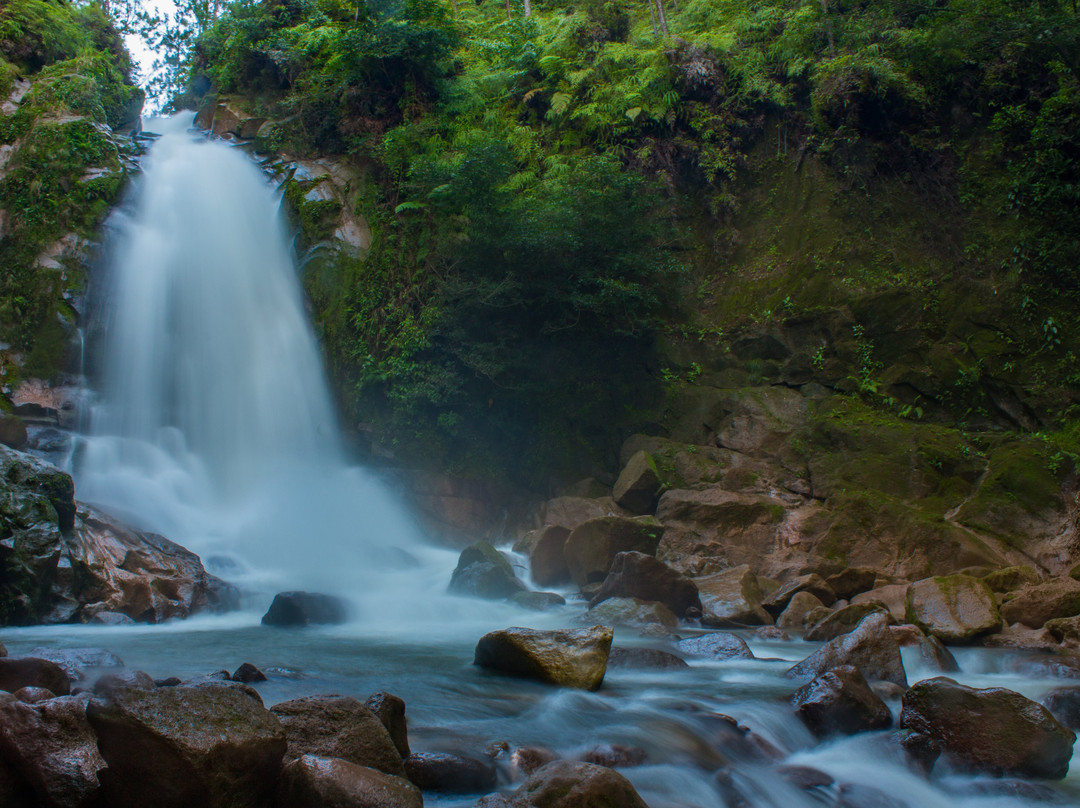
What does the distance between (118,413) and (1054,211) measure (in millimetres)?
19654

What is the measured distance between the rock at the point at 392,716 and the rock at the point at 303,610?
5396 millimetres

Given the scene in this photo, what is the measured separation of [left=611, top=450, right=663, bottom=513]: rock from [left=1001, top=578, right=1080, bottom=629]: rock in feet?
20.5

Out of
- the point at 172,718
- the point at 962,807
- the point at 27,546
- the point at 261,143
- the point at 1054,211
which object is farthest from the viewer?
the point at 261,143

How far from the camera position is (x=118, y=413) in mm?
14516

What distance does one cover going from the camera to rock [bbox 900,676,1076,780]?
170 inches

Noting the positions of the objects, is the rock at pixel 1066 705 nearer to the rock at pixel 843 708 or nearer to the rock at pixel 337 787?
the rock at pixel 843 708

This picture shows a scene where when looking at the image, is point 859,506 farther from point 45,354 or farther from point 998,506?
point 45,354

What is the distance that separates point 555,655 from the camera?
19.7 feet

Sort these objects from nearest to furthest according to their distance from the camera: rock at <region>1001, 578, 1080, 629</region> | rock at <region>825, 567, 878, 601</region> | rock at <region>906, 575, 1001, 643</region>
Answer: rock at <region>906, 575, 1001, 643</region> < rock at <region>1001, 578, 1080, 629</region> < rock at <region>825, 567, 878, 601</region>

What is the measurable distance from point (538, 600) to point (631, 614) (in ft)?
6.14

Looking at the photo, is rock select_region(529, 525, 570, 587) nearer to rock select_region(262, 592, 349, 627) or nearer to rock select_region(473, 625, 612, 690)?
rock select_region(262, 592, 349, 627)

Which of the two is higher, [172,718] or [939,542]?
[939,542]

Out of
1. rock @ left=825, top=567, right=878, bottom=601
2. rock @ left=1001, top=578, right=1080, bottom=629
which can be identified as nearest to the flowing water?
rock @ left=1001, top=578, right=1080, bottom=629

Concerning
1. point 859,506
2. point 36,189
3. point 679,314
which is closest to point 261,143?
point 36,189
